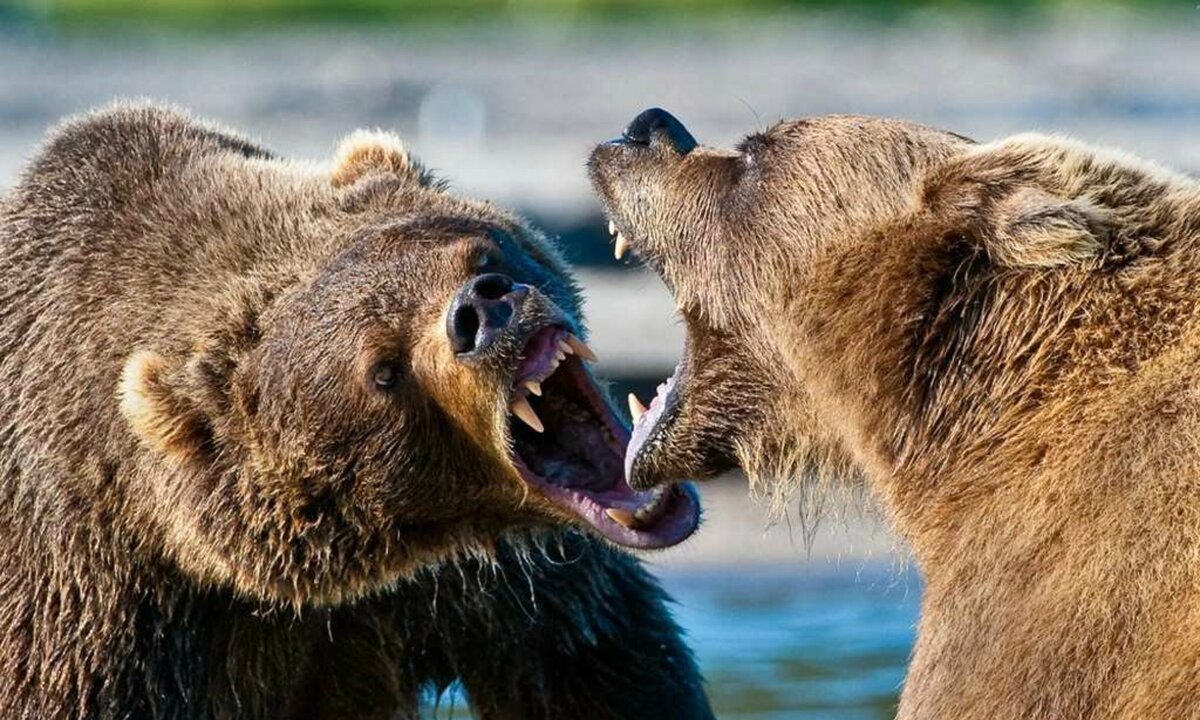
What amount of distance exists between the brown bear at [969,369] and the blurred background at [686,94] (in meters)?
0.51

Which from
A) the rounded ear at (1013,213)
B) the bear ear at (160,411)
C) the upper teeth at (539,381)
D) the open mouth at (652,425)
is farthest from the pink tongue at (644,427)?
the bear ear at (160,411)

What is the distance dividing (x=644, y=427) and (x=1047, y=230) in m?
1.26

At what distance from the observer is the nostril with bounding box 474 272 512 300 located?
6.16 meters

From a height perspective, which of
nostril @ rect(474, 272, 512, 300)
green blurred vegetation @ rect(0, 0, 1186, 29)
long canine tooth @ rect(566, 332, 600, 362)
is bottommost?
green blurred vegetation @ rect(0, 0, 1186, 29)

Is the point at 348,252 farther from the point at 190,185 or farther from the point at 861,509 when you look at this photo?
the point at 861,509

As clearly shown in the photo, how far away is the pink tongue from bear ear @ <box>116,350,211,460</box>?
3.87ft

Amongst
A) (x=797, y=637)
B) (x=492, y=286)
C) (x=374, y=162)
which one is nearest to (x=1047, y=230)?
(x=492, y=286)

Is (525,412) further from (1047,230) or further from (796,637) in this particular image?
(796,637)

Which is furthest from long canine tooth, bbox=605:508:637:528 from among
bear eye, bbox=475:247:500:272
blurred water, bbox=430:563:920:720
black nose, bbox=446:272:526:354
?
blurred water, bbox=430:563:920:720

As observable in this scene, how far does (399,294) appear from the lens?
633cm

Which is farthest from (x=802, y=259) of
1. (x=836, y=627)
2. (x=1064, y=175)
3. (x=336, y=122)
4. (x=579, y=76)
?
(x=579, y=76)

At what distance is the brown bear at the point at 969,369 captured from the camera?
16.8 ft

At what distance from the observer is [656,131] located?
6289 millimetres

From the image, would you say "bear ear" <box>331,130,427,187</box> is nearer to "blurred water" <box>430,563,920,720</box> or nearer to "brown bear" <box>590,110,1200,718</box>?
"brown bear" <box>590,110,1200,718</box>
